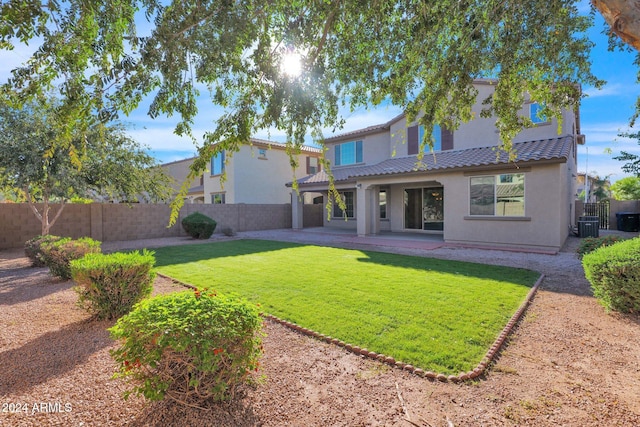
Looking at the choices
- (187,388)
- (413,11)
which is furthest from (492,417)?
(413,11)

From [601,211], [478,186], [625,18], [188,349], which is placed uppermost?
[625,18]

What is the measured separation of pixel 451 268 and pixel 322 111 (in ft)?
21.3

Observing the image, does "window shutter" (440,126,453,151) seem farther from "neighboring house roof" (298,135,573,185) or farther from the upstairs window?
"neighboring house roof" (298,135,573,185)

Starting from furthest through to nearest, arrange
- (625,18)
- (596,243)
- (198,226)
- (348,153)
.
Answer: (348,153) → (198,226) → (596,243) → (625,18)

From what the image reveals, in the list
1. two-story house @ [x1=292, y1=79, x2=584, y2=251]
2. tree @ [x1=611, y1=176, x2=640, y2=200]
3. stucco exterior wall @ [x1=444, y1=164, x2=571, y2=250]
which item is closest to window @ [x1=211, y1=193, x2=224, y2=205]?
two-story house @ [x1=292, y1=79, x2=584, y2=251]

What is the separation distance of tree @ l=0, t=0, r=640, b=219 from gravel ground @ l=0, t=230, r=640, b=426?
2.07 meters

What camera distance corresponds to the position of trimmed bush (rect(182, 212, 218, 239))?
1669 cm

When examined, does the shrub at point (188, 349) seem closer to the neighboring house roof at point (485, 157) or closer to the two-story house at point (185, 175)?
the neighboring house roof at point (485, 157)

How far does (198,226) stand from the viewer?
1667cm

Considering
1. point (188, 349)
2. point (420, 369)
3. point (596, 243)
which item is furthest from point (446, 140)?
point (188, 349)

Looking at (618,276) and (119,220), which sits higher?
(119,220)

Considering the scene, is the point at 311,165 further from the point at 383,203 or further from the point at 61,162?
the point at 61,162

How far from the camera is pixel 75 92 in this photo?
3.24m

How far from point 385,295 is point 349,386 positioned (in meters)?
3.13
